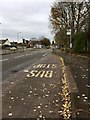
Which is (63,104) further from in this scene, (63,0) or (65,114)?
(63,0)

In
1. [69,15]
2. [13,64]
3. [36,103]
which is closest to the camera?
[36,103]

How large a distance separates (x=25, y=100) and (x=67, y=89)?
271 centimetres

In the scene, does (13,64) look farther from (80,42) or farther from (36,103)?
(80,42)

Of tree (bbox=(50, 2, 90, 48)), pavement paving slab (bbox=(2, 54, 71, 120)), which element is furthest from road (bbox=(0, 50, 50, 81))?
tree (bbox=(50, 2, 90, 48))

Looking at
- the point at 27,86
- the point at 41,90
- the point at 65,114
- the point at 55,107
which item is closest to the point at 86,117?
the point at 65,114

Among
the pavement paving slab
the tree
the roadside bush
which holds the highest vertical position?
the tree

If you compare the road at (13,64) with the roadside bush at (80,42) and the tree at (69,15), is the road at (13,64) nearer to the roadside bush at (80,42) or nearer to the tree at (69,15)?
the roadside bush at (80,42)

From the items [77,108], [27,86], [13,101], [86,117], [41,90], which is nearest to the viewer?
[86,117]

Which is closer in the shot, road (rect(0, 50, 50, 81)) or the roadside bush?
road (rect(0, 50, 50, 81))

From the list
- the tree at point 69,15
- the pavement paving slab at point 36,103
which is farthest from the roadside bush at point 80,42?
the pavement paving slab at point 36,103

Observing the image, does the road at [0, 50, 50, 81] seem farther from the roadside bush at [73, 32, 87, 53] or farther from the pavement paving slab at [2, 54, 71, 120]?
the roadside bush at [73, 32, 87, 53]

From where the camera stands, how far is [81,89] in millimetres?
11539

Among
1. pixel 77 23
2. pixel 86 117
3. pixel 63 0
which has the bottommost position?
pixel 86 117

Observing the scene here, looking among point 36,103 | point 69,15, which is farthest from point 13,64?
point 69,15
